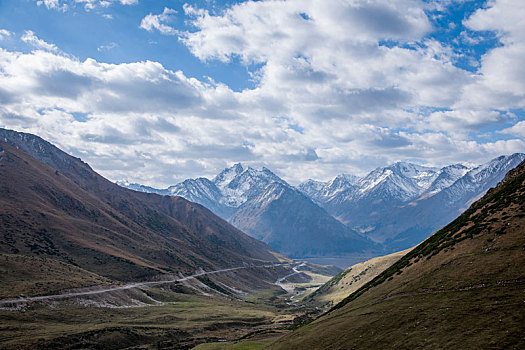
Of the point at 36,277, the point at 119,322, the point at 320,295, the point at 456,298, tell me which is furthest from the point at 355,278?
the point at 456,298

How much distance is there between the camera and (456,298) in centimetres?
3581

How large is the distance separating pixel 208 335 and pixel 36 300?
52277 millimetres

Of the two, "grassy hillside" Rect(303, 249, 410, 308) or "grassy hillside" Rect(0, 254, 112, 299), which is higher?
"grassy hillside" Rect(303, 249, 410, 308)

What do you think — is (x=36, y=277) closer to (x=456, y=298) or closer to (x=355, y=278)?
(x=355, y=278)

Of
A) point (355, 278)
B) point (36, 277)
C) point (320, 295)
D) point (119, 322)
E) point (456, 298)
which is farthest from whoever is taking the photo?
point (320, 295)

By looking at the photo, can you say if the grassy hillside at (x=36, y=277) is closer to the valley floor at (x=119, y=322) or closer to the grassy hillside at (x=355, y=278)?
the valley floor at (x=119, y=322)

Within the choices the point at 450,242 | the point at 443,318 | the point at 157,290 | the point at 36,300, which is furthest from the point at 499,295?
the point at 157,290

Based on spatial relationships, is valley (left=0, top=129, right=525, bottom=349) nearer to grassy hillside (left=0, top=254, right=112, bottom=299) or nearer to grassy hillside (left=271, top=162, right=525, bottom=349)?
grassy hillside (left=271, top=162, right=525, bottom=349)

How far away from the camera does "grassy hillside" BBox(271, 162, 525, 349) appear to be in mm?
29359

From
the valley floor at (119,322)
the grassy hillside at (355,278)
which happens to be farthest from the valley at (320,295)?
the grassy hillside at (355,278)

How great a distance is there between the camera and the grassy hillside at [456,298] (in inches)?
1156

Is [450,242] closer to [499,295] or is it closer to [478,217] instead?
[478,217]

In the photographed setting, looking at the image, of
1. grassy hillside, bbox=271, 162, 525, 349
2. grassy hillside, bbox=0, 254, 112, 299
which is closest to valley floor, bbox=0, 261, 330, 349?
grassy hillside, bbox=0, 254, 112, 299

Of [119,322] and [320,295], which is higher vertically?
[320,295]
